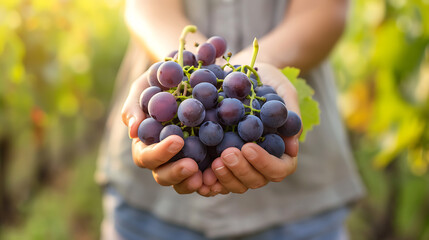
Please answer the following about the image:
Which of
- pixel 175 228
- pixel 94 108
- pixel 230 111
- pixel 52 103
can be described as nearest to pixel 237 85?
pixel 230 111

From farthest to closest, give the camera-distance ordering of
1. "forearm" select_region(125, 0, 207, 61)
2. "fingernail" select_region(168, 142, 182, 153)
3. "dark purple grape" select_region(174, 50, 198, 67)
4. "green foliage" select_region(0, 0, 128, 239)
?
"green foliage" select_region(0, 0, 128, 239), "forearm" select_region(125, 0, 207, 61), "dark purple grape" select_region(174, 50, 198, 67), "fingernail" select_region(168, 142, 182, 153)

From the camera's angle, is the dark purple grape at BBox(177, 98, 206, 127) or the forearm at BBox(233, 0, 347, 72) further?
the forearm at BBox(233, 0, 347, 72)

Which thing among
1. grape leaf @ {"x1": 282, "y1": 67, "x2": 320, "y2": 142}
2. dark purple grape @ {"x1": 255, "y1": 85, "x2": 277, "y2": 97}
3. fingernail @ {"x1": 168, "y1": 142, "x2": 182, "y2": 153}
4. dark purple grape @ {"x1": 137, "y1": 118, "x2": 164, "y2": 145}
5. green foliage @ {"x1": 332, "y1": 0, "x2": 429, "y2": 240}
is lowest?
fingernail @ {"x1": 168, "y1": 142, "x2": 182, "y2": 153}

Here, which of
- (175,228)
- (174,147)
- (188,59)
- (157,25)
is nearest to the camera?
(174,147)

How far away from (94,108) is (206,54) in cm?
237

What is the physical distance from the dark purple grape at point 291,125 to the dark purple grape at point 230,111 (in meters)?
0.07

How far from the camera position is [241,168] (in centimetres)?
57

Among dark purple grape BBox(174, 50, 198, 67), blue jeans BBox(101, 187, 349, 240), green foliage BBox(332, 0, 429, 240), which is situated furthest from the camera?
green foliage BBox(332, 0, 429, 240)

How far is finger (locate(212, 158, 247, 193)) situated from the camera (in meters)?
0.58

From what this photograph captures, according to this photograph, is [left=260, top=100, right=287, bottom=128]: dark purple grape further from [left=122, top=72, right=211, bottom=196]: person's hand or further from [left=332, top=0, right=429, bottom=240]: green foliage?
[left=332, top=0, right=429, bottom=240]: green foliage

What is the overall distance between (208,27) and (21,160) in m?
1.70

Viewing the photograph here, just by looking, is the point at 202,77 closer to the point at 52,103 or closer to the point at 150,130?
the point at 150,130

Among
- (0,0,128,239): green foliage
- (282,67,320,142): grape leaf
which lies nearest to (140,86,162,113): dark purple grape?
(282,67,320,142): grape leaf

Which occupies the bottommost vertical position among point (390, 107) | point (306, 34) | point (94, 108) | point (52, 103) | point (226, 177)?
point (226, 177)
